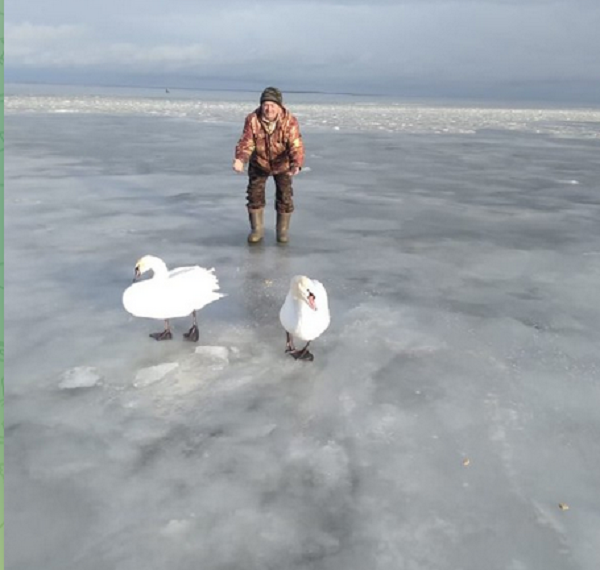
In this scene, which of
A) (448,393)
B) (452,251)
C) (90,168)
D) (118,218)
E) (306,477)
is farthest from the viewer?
(90,168)

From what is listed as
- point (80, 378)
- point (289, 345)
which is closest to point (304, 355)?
point (289, 345)

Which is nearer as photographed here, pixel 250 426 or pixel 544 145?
pixel 250 426

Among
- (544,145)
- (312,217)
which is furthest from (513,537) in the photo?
(544,145)

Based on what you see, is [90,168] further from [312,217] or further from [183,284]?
[183,284]

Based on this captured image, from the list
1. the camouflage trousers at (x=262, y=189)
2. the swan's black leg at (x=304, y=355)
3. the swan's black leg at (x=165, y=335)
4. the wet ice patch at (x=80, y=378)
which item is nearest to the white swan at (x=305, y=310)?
the swan's black leg at (x=304, y=355)

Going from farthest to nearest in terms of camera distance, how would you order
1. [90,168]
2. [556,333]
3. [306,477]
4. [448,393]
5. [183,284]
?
[90,168] → [556,333] → [183,284] → [448,393] → [306,477]

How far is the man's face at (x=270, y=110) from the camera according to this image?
258 inches

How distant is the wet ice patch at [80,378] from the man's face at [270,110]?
356cm

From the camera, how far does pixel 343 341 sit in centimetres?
450

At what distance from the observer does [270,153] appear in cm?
693

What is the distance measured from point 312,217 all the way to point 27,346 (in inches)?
192

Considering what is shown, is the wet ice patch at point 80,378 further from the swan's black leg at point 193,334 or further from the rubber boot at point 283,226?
the rubber boot at point 283,226

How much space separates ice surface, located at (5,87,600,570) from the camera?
260cm

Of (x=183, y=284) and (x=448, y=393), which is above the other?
(x=183, y=284)
